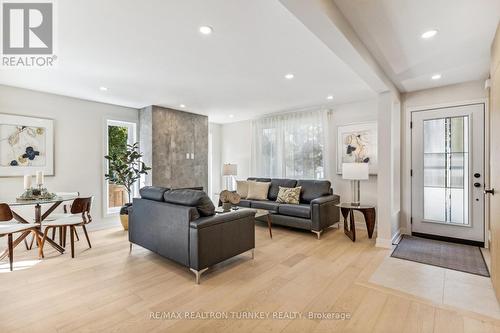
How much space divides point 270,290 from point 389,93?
315cm

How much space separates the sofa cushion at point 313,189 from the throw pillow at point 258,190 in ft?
2.78

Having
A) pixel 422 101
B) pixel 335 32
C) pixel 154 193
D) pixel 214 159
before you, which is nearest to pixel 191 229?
pixel 154 193

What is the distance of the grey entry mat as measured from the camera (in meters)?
2.87

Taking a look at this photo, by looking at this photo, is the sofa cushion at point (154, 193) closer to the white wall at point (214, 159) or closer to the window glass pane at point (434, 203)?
the white wall at point (214, 159)

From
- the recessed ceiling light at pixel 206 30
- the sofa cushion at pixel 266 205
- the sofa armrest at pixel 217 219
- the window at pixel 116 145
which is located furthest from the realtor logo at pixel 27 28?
the sofa cushion at pixel 266 205

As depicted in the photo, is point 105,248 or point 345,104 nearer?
point 105,248

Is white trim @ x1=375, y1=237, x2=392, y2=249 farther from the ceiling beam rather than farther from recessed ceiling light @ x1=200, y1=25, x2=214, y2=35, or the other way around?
recessed ceiling light @ x1=200, y1=25, x2=214, y2=35

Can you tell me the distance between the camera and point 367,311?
2025 millimetres

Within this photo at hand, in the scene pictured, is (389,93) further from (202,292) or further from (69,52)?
(69,52)

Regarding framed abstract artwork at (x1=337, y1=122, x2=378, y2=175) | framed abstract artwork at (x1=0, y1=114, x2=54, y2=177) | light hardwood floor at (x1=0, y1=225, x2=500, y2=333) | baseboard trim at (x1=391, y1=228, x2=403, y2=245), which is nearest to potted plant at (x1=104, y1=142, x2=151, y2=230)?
framed abstract artwork at (x1=0, y1=114, x2=54, y2=177)

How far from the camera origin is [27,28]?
7.56ft

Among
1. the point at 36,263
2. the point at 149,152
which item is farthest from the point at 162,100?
the point at 36,263

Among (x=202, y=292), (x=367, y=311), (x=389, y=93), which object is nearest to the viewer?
(x=367, y=311)

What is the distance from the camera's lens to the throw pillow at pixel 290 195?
4.72 metres
